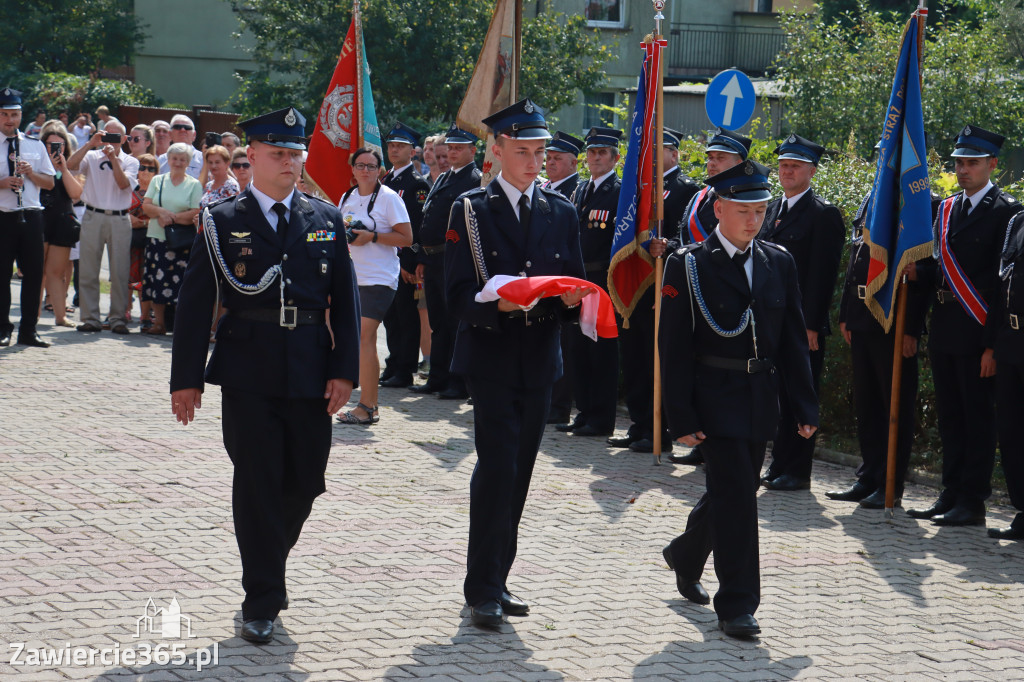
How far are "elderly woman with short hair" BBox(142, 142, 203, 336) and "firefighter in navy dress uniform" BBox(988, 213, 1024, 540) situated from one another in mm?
8859

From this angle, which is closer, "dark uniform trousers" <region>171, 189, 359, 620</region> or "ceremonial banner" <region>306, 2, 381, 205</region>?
"dark uniform trousers" <region>171, 189, 359, 620</region>

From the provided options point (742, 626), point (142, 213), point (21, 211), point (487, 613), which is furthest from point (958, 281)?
point (142, 213)

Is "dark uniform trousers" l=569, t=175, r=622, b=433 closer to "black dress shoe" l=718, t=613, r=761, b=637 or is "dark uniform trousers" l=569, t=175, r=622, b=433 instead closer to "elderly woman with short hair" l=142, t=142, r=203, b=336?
"black dress shoe" l=718, t=613, r=761, b=637

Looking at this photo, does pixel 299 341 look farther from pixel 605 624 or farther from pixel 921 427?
pixel 921 427

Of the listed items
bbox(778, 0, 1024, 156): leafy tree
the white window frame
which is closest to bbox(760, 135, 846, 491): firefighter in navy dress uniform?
bbox(778, 0, 1024, 156): leafy tree

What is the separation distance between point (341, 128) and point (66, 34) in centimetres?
3371

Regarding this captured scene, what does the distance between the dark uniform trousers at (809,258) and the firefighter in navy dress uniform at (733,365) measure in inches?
109

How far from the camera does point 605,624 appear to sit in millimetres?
5793

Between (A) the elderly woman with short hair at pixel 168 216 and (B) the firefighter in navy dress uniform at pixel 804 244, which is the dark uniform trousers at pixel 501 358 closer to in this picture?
(B) the firefighter in navy dress uniform at pixel 804 244

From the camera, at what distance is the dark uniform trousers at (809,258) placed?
863 cm

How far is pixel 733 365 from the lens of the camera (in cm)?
582

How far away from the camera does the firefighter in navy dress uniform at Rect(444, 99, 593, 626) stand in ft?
18.7

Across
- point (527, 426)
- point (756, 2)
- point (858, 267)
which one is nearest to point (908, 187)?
point (858, 267)

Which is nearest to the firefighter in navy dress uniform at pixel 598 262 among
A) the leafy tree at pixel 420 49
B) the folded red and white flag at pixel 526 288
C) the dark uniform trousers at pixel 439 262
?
the dark uniform trousers at pixel 439 262
